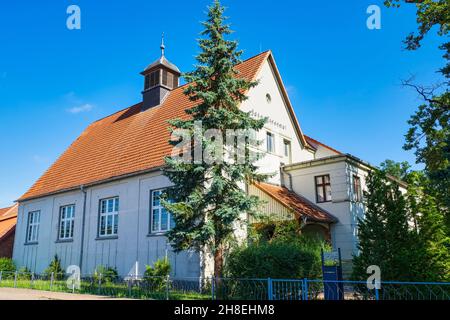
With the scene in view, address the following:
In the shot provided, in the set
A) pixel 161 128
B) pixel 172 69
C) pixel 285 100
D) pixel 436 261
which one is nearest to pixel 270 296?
pixel 436 261

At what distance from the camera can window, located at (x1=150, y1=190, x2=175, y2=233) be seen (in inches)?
746

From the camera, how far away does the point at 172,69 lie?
1131 inches

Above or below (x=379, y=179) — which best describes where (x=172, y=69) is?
above

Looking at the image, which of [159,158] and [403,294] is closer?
[403,294]

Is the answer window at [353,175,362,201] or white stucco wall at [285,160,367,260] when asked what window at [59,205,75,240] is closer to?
white stucco wall at [285,160,367,260]

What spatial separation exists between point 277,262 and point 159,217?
26.4 ft

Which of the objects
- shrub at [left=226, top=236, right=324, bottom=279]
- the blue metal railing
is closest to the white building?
the blue metal railing

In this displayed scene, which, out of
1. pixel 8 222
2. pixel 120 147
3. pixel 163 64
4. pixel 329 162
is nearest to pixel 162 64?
pixel 163 64

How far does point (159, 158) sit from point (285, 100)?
30.3 ft

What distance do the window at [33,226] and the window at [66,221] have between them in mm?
2857

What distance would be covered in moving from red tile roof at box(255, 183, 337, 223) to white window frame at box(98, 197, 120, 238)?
793cm

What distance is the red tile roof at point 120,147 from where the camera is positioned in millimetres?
21688
